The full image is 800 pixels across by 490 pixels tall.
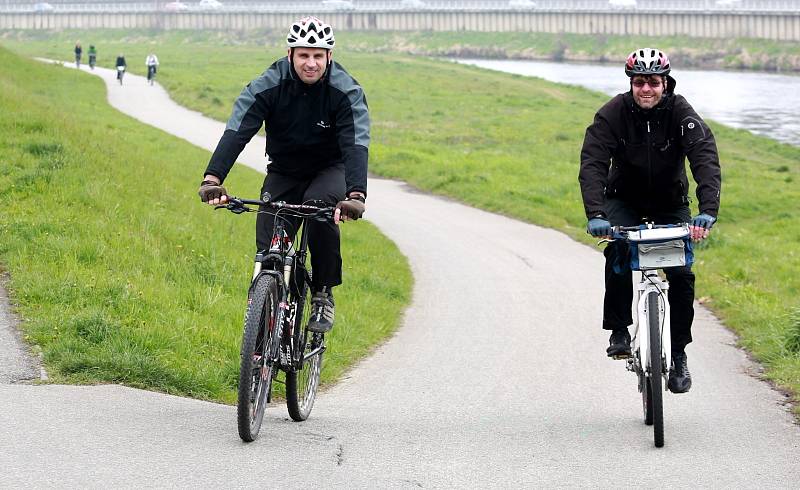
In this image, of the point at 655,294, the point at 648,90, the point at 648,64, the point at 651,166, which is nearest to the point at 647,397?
the point at 655,294

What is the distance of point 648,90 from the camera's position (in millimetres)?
6918

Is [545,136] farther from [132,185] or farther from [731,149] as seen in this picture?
[132,185]

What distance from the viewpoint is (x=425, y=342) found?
1019cm

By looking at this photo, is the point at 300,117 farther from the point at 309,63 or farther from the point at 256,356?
the point at 256,356

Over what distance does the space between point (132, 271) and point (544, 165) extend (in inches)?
818

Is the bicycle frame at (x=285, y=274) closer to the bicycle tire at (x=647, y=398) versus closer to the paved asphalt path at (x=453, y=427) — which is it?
the paved asphalt path at (x=453, y=427)

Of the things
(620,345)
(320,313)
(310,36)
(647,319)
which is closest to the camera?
(310,36)

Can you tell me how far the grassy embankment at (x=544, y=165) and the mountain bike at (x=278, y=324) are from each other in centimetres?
351

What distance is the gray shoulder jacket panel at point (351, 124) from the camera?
656 centimetres

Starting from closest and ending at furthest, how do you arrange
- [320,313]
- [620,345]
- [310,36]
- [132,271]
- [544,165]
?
[310,36]
[320,313]
[620,345]
[132,271]
[544,165]

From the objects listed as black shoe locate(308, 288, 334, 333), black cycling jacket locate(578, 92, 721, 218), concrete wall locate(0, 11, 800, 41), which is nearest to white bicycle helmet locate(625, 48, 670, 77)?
black cycling jacket locate(578, 92, 721, 218)

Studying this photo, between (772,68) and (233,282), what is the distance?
85695 mm

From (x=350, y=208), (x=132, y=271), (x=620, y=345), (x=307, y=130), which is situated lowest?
(x=620, y=345)

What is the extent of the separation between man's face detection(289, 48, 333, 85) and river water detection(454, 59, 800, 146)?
37858mm
